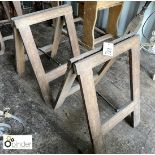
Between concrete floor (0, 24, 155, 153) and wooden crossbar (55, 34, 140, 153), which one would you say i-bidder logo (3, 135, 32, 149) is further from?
wooden crossbar (55, 34, 140, 153)

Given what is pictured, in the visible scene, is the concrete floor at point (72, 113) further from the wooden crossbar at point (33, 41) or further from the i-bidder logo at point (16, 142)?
the wooden crossbar at point (33, 41)

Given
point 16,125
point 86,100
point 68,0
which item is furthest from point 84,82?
point 68,0

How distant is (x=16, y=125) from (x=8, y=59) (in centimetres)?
85

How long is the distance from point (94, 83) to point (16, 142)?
0.66 meters

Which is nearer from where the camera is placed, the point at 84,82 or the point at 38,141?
the point at 84,82

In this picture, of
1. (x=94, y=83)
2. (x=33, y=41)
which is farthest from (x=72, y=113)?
(x=33, y=41)

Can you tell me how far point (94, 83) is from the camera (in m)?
1.37

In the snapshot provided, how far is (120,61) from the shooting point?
2242 mm

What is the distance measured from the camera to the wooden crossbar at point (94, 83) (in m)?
1.17

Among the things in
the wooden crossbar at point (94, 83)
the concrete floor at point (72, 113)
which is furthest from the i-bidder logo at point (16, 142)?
the wooden crossbar at point (94, 83)

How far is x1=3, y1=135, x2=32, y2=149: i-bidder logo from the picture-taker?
1419 mm

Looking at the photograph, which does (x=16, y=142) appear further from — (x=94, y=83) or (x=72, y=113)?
(x=94, y=83)

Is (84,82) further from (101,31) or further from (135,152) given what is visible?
(101,31)

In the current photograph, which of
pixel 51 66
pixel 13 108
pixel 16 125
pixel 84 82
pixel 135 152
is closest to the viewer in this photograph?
pixel 84 82
